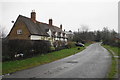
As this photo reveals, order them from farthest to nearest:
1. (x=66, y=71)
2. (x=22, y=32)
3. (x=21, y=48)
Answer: (x=22, y=32) < (x=21, y=48) < (x=66, y=71)

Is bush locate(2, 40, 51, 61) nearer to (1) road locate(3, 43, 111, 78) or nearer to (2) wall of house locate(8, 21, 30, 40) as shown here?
(1) road locate(3, 43, 111, 78)

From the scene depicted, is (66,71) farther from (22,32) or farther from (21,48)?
(22,32)

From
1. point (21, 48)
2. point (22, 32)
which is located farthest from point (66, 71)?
point (22, 32)

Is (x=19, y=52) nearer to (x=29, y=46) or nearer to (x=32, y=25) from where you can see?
(x=29, y=46)

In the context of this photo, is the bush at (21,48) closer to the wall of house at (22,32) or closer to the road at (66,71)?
the road at (66,71)

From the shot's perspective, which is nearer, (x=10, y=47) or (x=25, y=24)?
(x=10, y=47)

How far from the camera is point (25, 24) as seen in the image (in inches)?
1304

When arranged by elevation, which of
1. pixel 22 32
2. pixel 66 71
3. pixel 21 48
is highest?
pixel 22 32

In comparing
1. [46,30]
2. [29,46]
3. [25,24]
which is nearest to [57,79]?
[29,46]

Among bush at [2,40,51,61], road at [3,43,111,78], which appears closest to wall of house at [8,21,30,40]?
bush at [2,40,51,61]

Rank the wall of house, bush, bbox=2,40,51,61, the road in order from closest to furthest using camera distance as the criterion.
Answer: the road → bush, bbox=2,40,51,61 → the wall of house

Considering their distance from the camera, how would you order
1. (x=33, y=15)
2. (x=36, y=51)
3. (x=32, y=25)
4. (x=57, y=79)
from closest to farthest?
(x=57, y=79) < (x=36, y=51) < (x=32, y=25) < (x=33, y=15)

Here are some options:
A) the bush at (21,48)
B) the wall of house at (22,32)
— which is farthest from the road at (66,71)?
the wall of house at (22,32)

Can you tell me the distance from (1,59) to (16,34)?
2079cm
